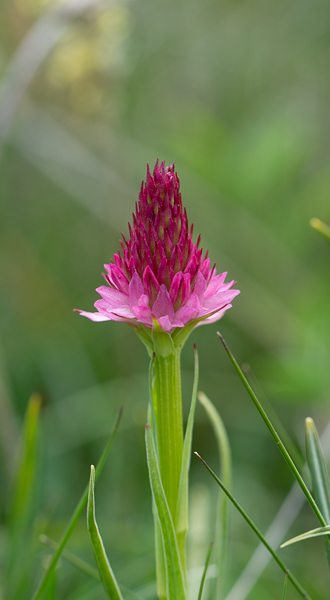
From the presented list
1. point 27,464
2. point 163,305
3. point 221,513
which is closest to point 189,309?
point 163,305

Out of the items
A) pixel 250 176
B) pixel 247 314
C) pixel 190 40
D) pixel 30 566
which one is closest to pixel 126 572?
pixel 30 566

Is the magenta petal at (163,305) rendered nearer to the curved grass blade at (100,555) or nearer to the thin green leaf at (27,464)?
the curved grass blade at (100,555)

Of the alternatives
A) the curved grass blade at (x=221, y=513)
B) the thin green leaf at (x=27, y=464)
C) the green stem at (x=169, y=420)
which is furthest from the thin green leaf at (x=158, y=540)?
the thin green leaf at (x=27, y=464)

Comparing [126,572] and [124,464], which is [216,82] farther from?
[126,572]

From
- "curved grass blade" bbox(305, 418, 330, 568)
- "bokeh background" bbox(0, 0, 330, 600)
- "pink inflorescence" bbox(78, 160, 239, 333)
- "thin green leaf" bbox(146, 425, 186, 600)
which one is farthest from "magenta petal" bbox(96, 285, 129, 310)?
"bokeh background" bbox(0, 0, 330, 600)

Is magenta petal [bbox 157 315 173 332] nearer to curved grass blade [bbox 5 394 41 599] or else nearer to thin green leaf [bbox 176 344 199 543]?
thin green leaf [bbox 176 344 199 543]

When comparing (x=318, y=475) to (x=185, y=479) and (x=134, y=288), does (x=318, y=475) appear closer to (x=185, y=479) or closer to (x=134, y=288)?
(x=185, y=479)
